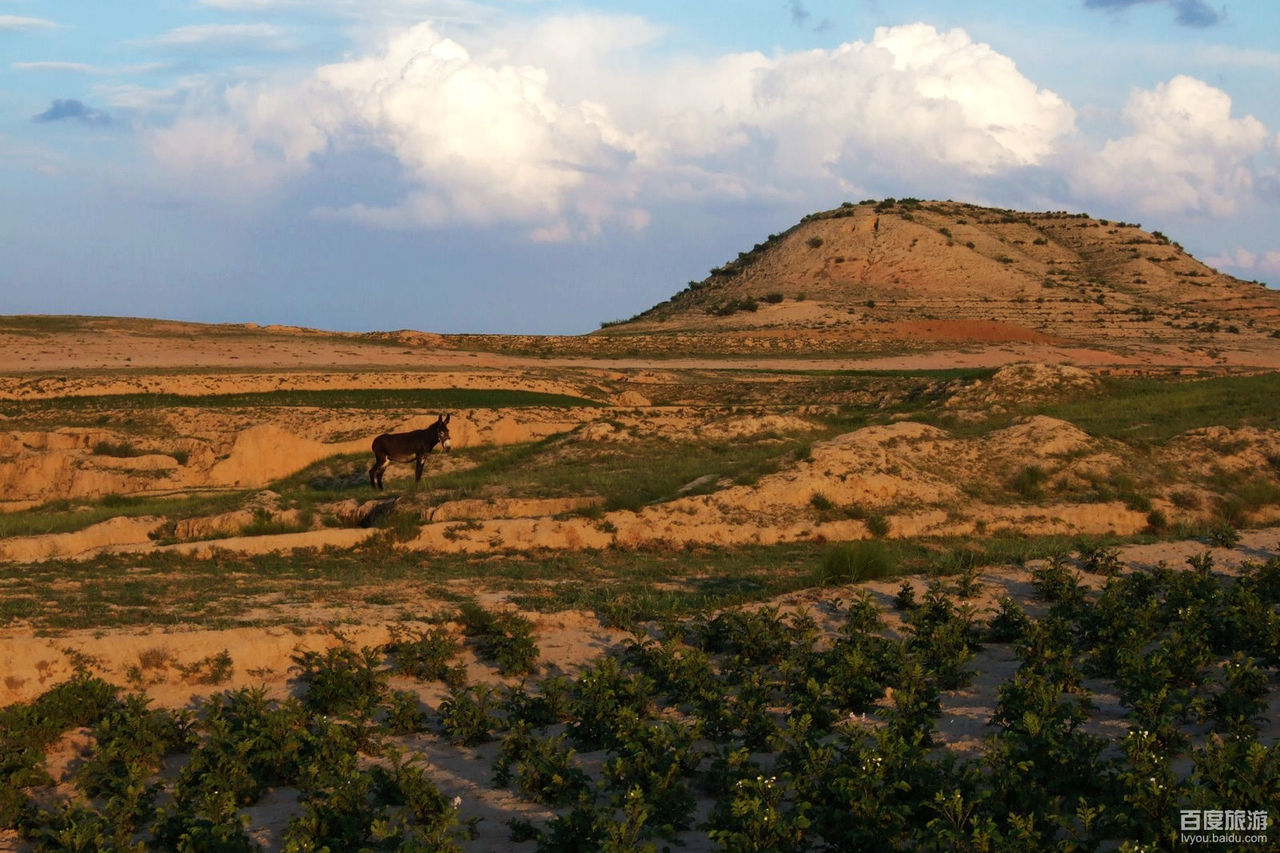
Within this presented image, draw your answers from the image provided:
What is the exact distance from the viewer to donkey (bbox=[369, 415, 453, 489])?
25469 millimetres

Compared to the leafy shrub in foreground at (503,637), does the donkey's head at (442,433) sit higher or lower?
higher

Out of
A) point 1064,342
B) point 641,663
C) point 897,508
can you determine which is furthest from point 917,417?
point 1064,342

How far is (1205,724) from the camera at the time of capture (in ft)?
30.6

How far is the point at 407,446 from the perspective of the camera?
25.9 meters

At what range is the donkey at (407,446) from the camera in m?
25.5

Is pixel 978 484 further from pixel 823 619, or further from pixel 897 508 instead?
pixel 823 619

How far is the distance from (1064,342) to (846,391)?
2956 centimetres

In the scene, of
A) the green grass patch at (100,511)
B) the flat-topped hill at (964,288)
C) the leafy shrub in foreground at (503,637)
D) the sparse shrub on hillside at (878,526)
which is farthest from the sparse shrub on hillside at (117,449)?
the flat-topped hill at (964,288)

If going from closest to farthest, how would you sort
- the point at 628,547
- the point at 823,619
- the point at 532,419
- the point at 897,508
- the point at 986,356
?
the point at 823,619
the point at 628,547
the point at 897,508
the point at 532,419
the point at 986,356

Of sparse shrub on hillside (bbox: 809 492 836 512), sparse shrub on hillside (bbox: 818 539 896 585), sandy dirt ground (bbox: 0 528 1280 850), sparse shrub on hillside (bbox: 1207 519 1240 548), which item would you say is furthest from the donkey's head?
sparse shrub on hillside (bbox: 1207 519 1240 548)

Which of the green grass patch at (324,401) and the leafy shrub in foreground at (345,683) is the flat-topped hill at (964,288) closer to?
the green grass patch at (324,401)

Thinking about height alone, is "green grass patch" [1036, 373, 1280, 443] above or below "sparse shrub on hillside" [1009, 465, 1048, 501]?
above

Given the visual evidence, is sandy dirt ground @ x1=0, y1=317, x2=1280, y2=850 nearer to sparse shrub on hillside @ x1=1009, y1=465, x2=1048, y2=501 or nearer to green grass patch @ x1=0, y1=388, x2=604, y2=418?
sparse shrub on hillside @ x1=1009, y1=465, x2=1048, y2=501

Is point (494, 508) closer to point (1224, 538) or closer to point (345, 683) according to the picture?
point (345, 683)
